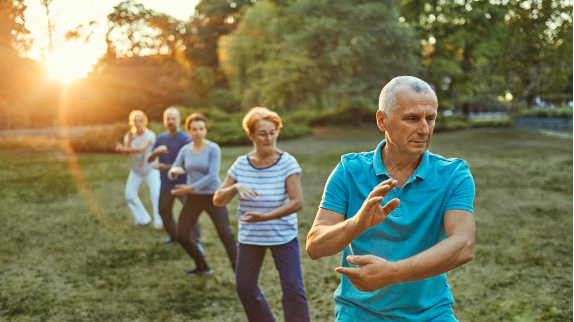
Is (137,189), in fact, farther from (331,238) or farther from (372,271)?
(372,271)

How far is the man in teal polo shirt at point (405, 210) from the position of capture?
2.10 m

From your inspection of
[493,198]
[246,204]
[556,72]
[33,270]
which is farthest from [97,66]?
[556,72]

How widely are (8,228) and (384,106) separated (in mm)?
9441

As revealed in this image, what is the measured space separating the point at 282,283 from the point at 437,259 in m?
2.53

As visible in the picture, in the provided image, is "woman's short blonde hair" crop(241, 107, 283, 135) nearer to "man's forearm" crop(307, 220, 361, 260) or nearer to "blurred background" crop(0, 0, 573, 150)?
"man's forearm" crop(307, 220, 361, 260)

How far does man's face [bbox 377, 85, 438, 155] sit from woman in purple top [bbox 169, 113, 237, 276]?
13.4 ft

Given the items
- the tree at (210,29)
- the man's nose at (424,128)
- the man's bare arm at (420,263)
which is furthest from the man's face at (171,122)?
the tree at (210,29)

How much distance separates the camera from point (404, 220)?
2186mm

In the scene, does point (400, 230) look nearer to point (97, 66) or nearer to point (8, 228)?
point (8, 228)

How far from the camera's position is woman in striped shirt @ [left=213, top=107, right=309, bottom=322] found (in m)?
4.34

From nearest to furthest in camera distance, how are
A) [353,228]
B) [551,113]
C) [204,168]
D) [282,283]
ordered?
[353,228] → [282,283] → [204,168] → [551,113]

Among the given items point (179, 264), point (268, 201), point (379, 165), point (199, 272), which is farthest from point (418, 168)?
point (179, 264)

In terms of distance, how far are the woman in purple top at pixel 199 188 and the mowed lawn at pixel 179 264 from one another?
0.55 m

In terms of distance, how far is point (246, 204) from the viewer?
454cm
